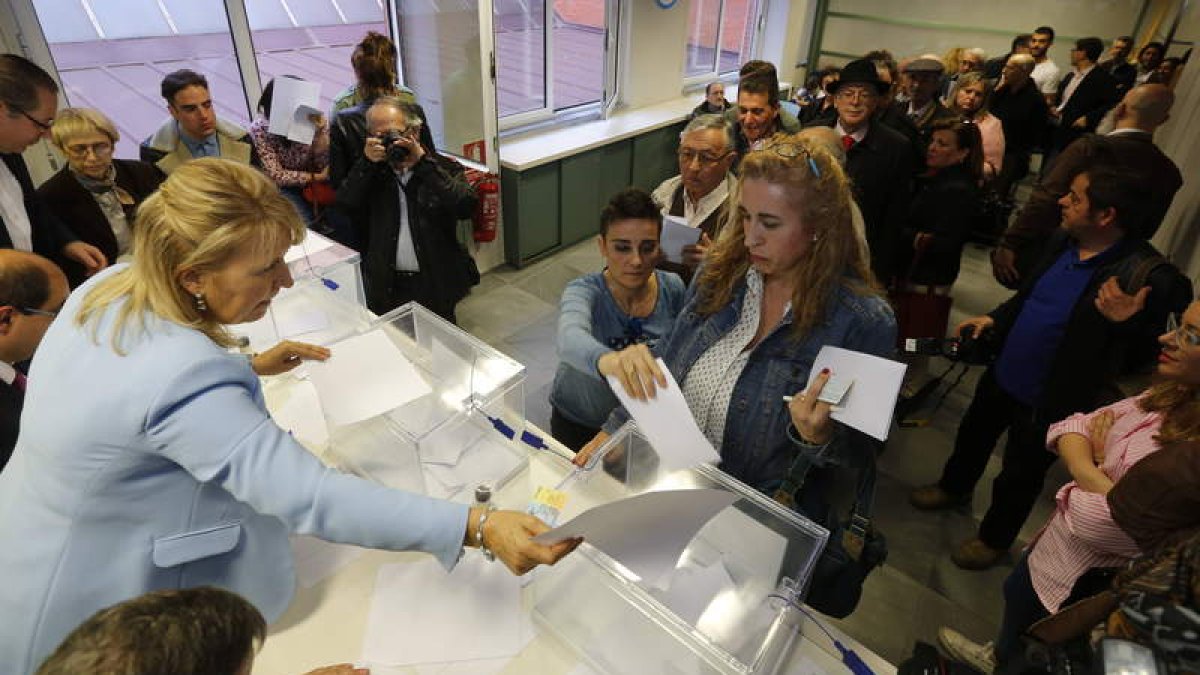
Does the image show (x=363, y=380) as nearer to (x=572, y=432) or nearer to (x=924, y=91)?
(x=572, y=432)

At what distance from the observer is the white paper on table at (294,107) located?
118 inches

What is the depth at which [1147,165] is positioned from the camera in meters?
1.93

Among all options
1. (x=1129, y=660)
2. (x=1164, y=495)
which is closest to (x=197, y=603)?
(x=1129, y=660)

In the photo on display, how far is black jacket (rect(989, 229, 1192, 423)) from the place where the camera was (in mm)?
A: 1810

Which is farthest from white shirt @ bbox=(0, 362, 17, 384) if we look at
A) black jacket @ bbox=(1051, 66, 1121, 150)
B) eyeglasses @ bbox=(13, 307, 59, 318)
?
black jacket @ bbox=(1051, 66, 1121, 150)

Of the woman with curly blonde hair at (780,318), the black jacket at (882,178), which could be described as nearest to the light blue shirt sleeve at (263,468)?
the woman with curly blonde hair at (780,318)

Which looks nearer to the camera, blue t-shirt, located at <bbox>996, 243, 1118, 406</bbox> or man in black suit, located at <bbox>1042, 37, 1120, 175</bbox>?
blue t-shirt, located at <bbox>996, 243, 1118, 406</bbox>

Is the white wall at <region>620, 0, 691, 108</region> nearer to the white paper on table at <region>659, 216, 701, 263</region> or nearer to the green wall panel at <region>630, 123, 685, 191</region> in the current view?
the green wall panel at <region>630, 123, 685, 191</region>

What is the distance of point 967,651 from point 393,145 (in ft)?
9.28

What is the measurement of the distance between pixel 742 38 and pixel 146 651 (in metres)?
7.57

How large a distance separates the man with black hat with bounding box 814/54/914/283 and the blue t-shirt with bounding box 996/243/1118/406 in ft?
3.25

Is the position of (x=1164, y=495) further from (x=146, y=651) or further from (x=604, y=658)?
(x=146, y=651)

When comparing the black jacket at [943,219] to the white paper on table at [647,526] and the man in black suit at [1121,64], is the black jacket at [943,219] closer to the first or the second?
the white paper on table at [647,526]

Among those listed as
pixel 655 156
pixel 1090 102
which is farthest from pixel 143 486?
pixel 1090 102
